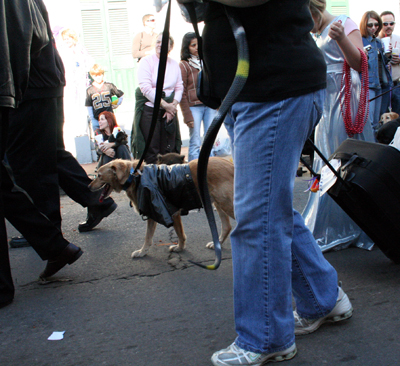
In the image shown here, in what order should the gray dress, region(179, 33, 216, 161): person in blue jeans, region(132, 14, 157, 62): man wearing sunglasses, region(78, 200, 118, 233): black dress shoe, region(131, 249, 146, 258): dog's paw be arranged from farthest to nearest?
region(132, 14, 157, 62): man wearing sunglasses, region(179, 33, 216, 161): person in blue jeans, region(78, 200, 118, 233): black dress shoe, region(131, 249, 146, 258): dog's paw, the gray dress

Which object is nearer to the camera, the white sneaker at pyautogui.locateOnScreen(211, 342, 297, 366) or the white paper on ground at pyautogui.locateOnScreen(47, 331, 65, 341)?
the white sneaker at pyautogui.locateOnScreen(211, 342, 297, 366)

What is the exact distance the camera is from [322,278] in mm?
2193

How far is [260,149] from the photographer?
1855 mm

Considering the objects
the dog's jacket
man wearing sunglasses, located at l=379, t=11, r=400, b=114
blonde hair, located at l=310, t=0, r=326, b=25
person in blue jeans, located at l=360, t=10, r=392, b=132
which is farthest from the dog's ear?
man wearing sunglasses, located at l=379, t=11, r=400, b=114

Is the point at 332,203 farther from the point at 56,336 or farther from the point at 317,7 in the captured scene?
the point at 56,336

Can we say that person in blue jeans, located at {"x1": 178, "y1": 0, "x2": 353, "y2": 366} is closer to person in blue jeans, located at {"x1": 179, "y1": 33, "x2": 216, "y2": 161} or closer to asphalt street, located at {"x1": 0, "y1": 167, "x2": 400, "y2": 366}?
asphalt street, located at {"x1": 0, "y1": 167, "x2": 400, "y2": 366}

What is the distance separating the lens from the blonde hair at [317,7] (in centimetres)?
311

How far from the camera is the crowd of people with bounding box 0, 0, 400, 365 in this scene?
5.97 feet

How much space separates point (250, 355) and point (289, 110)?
1.03 m

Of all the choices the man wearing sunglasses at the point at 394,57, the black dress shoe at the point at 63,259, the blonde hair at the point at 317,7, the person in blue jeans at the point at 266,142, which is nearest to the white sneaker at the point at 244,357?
the person in blue jeans at the point at 266,142

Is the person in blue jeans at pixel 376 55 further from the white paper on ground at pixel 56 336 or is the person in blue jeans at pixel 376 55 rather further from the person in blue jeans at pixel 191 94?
the white paper on ground at pixel 56 336

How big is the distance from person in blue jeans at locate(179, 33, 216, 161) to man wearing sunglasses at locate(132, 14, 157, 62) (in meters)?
3.03

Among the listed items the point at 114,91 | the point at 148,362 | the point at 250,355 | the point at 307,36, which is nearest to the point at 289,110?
the point at 307,36

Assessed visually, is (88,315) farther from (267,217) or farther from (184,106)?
(184,106)
